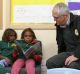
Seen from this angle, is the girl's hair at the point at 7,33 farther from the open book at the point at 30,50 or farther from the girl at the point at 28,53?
the open book at the point at 30,50

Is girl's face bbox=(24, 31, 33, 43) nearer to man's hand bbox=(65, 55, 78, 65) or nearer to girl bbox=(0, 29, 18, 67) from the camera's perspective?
girl bbox=(0, 29, 18, 67)

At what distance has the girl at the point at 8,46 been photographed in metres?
3.21

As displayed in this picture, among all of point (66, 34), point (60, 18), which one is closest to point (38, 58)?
point (66, 34)

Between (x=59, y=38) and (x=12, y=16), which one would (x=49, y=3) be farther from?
(x=59, y=38)

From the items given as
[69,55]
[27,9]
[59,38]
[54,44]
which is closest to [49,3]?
[27,9]

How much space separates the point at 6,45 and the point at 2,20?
338mm

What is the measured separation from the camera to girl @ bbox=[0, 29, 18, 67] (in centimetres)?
321

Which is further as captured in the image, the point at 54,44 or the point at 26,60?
the point at 54,44

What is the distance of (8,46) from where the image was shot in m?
3.31

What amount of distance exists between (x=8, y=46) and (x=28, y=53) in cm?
37

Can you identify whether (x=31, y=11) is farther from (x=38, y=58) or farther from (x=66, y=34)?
(x=66, y=34)

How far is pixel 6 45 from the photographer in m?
3.33

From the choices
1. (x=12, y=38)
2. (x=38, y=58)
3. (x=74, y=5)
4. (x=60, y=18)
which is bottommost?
(x=38, y=58)

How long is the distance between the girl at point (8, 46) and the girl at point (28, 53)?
10 centimetres
